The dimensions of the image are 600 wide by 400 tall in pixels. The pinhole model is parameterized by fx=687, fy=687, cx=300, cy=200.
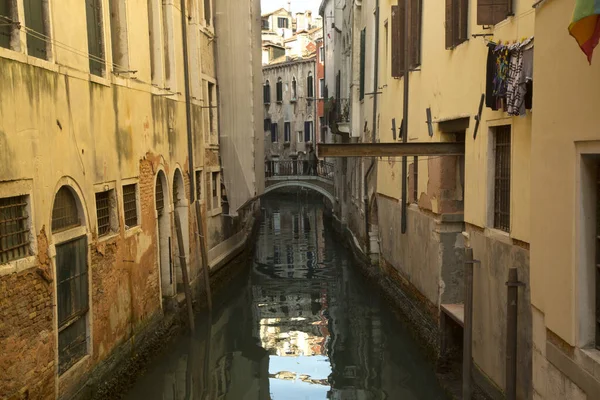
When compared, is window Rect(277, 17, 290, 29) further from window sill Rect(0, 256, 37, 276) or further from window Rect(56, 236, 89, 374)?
window sill Rect(0, 256, 37, 276)

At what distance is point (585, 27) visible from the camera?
3588 millimetres

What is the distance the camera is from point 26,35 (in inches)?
260

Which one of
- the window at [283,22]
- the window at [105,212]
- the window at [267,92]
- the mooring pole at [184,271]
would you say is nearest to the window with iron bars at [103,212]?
the window at [105,212]

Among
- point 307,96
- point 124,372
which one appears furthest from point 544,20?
point 307,96

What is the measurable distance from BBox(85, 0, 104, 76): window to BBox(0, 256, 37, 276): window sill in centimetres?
297

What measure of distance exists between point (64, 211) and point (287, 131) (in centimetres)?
3534

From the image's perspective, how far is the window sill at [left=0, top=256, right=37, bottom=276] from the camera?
5852 millimetres

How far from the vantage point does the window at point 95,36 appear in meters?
8.48

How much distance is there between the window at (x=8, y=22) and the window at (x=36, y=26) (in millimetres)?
199

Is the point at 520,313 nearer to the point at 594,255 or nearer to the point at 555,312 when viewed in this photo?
the point at 555,312

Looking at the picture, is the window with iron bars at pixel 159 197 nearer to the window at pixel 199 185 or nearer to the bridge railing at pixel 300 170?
the window at pixel 199 185

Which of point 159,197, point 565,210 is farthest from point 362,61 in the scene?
point 565,210

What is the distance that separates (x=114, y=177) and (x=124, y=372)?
2507 millimetres

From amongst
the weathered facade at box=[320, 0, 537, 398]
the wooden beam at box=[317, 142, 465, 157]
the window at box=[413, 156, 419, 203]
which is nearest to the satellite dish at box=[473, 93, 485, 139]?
the weathered facade at box=[320, 0, 537, 398]
